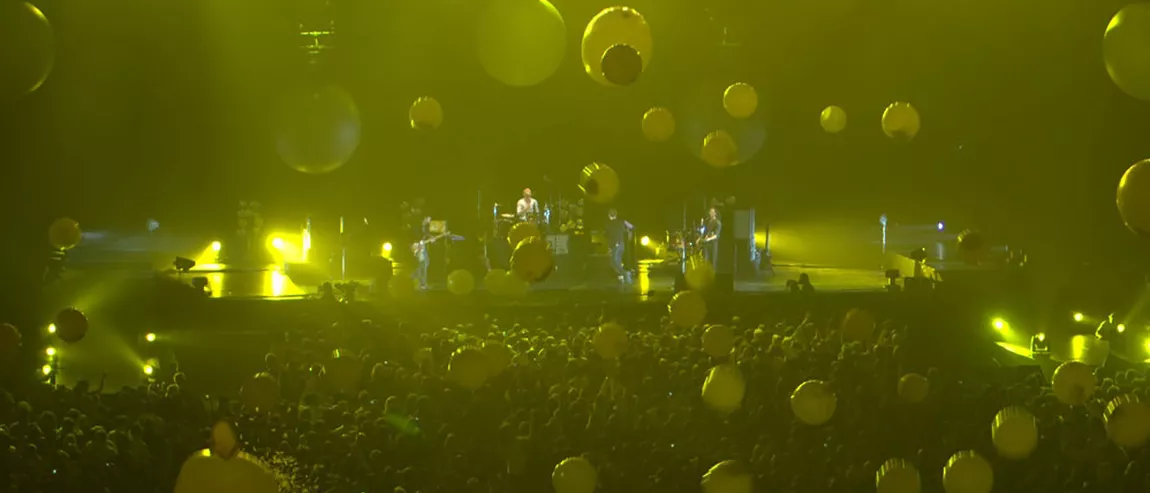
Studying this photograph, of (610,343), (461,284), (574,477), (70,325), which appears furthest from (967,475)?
(70,325)

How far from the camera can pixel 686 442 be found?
15.8ft

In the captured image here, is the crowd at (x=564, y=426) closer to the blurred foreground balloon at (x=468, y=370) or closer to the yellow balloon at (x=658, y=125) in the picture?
the blurred foreground balloon at (x=468, y=370)

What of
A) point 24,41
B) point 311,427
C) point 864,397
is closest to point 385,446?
point 311,427

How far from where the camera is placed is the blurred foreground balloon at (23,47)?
7105 millimetres

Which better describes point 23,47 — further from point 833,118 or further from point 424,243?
point 833,118

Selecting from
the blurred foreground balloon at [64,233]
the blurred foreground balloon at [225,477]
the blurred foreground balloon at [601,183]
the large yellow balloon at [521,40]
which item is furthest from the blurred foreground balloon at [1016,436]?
the blurred foreground balloon at [64,233]

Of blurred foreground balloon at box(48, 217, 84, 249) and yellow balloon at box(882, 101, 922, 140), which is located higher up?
yellow balloon at box(882, 101, 922, 140)

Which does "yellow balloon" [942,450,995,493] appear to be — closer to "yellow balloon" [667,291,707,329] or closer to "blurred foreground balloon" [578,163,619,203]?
"yellow balloon" [667,291,707,329]

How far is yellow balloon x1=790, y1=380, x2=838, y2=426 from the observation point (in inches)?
205

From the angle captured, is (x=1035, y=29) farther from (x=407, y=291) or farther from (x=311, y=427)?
(x=311, y=427)

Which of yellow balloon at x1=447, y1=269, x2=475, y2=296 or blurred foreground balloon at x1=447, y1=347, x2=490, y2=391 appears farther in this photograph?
yellow balloon at x1=447, y1=269, x2=475, y2=296

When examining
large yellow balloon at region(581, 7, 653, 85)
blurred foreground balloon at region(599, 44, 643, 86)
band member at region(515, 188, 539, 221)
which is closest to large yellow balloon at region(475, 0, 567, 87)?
band member at region(515, 188, 539, 221)

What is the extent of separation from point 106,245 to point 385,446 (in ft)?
31.4

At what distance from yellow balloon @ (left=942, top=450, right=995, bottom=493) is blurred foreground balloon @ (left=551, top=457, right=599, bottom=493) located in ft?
5.22
